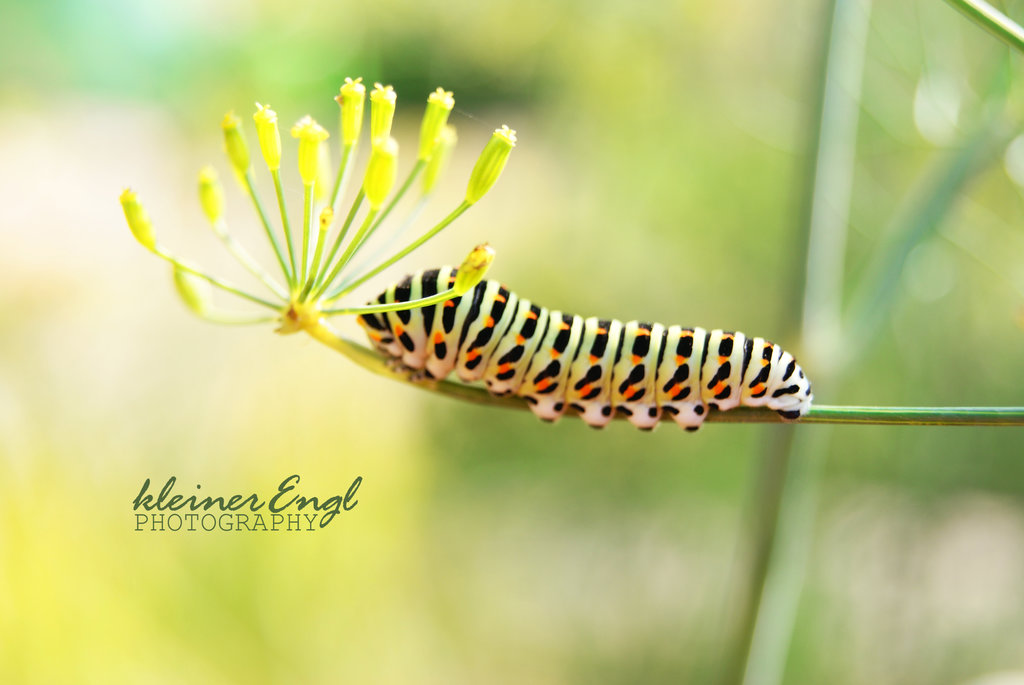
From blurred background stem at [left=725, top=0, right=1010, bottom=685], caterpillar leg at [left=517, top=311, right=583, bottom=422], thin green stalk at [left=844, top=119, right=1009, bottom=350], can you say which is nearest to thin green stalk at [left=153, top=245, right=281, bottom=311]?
caterpillar leg at [left=517, top=311, right=583, bottom=422]

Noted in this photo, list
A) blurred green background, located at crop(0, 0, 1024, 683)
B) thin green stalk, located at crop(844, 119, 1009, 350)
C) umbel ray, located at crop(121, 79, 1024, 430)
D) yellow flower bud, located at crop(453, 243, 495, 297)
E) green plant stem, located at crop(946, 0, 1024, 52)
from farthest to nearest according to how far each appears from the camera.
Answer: blurred green background, located at crop(0, 0, 1024, 683)
thin green stalk, located at crop(844, 119, 1009, 350)
umbel ray, located at crop(121, 79, 1024, 430)
yellow flower bud, located at crop(453, 243, 495, 297)
green plant stem, located at crop(946, 0, 1024, 52)

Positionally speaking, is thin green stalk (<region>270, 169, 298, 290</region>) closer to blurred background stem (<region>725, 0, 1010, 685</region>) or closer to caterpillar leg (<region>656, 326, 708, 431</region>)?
caterpillar leg (<region>656, 326, 708, 431</region>)

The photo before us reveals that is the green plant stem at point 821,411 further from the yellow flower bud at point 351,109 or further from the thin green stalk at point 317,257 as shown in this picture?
the yellow flower bud at point 351,109

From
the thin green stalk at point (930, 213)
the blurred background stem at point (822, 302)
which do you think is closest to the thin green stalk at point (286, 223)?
the blurred background stem at point (822, 302)

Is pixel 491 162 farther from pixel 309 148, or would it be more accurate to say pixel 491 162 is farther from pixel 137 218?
pixel 137 218

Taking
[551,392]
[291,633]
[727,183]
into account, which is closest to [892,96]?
[727,183]

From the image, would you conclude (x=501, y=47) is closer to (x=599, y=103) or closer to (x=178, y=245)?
(x=599, y=103)
